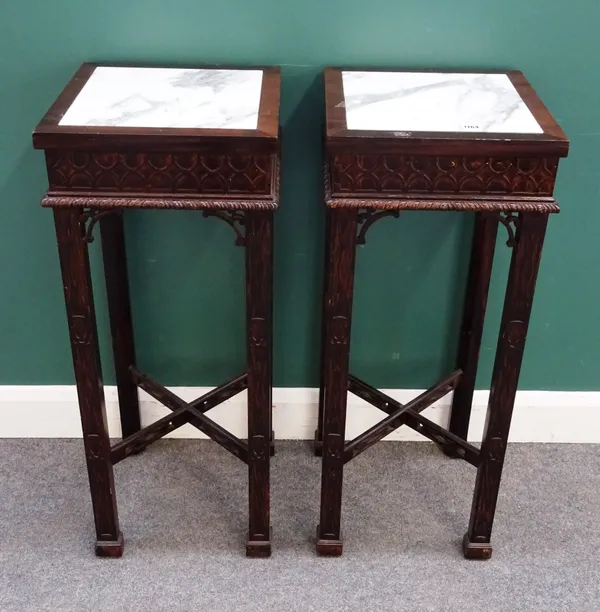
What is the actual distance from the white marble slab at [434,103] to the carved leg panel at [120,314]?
56 centimetres

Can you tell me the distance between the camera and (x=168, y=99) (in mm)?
1376

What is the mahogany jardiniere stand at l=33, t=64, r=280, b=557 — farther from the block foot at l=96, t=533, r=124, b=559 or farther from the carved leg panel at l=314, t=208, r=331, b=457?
the carved leg panel at l=314, t=208, r=331, b=457

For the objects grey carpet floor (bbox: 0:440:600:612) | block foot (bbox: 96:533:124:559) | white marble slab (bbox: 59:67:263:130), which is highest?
white marble slab (bbox: 59:67:263:130)

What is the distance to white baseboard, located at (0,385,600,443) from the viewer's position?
193 centimetres

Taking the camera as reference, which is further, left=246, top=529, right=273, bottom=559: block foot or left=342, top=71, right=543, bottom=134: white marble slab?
left=246, top=529, right=273, bottom=559: block foot

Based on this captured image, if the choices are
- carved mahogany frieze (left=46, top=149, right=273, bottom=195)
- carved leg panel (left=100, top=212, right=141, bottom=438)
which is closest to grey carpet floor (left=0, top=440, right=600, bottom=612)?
carved leg panel (left=100, top=212, right=141, bottom=438)

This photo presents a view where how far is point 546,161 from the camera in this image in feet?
4.20

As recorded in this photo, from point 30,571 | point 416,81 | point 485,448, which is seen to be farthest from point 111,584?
point 416,81

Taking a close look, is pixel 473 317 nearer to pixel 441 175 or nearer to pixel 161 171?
pixel 441 175

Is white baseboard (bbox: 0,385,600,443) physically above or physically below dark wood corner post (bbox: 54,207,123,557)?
below

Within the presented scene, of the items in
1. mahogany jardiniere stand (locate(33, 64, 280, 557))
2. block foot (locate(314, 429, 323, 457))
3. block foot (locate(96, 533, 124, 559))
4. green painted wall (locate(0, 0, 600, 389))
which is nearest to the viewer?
mahogany jardiniere stand (locate(33, 64, 280, 557))

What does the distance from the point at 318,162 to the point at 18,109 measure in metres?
0.59

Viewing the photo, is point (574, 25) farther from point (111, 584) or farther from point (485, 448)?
point (111, 584)

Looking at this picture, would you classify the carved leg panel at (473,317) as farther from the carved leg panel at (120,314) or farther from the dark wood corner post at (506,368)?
the carved leg panel at (120,314)
